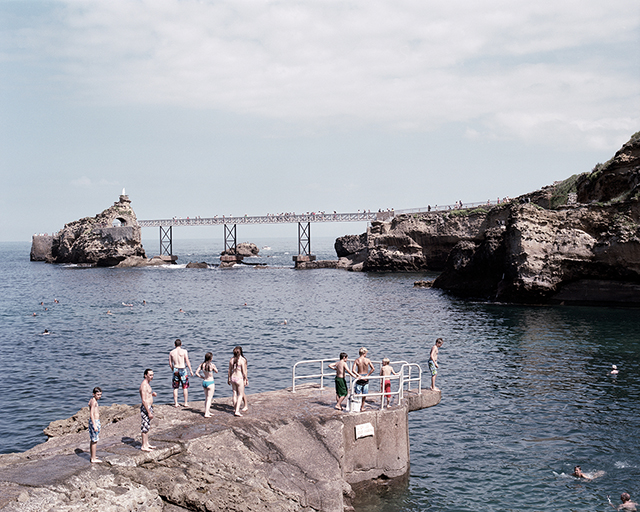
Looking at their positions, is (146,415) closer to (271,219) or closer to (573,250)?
(573,250)

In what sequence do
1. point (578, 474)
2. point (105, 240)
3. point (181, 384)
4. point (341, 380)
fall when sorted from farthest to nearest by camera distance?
1. point (105, 240)
2. point (578, 474)
3. point (181, 384)
4. point (341, 380)

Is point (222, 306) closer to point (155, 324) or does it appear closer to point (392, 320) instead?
point (155, 324)

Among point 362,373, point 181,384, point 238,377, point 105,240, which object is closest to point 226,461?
point 238,377

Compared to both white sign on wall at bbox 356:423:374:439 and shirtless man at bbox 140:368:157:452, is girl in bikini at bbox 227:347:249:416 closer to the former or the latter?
shirtless man at bbox 140:368:157:452

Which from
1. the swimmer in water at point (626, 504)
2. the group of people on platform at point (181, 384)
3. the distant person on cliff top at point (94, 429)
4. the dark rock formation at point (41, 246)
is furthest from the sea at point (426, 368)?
the dark rock formation at point (41, 246)

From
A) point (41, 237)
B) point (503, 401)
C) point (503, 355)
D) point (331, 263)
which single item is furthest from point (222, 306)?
point (41, 237)

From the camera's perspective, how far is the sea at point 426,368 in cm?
1700

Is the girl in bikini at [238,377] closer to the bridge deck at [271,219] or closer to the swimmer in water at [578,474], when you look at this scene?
the swimmer in water at [578,474]

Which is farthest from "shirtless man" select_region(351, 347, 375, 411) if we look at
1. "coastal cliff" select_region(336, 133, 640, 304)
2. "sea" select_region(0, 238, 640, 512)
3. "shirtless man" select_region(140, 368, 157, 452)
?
"coastal cliff" select_region(336, 133, 640, 304)

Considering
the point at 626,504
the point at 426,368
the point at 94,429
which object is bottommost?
the point at 626,504

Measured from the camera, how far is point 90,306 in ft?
183

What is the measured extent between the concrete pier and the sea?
1415 mm

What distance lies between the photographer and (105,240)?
112625 mm

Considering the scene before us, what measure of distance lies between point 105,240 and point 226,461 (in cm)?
10661
